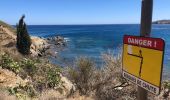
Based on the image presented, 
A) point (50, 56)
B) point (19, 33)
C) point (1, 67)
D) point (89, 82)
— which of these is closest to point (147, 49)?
point (89, 82)

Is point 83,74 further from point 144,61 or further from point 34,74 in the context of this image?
point 144,61

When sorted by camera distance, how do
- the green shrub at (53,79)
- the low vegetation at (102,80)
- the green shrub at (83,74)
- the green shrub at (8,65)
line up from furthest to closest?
the green shrub at (8,65), the green shrub at (53,79), the green shrub at (83,74), the low vegetation at (102,80)

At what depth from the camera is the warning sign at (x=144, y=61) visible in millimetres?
3202

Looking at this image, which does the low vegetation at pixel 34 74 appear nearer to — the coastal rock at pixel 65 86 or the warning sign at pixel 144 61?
the coastal rock at pixel 65 86

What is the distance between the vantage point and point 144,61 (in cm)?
341

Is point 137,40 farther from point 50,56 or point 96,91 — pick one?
point 50,56

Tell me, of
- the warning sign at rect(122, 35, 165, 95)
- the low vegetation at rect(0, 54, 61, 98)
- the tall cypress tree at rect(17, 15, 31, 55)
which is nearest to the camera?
the warning sign at rect(122, 35, 165, 95)

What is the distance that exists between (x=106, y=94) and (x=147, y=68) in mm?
11359

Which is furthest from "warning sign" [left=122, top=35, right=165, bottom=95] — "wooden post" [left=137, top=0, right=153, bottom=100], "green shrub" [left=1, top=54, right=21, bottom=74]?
"green shrub" [left=1, top=54, right=21, bottom=74]

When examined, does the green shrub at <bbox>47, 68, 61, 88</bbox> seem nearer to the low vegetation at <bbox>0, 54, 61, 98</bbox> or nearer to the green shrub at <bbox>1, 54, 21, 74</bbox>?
the low vegetation at <bbox>0, 54, 61, 98</bbox>

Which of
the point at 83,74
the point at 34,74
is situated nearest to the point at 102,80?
the point at 83,74

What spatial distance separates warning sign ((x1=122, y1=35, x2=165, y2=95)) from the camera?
3202 mm

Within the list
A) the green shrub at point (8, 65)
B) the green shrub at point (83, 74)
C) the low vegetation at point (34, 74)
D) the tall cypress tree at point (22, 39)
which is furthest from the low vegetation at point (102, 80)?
the tall cypress tree at point (22, 39)

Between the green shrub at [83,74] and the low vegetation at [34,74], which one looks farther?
the low vegetation at [34,74]
